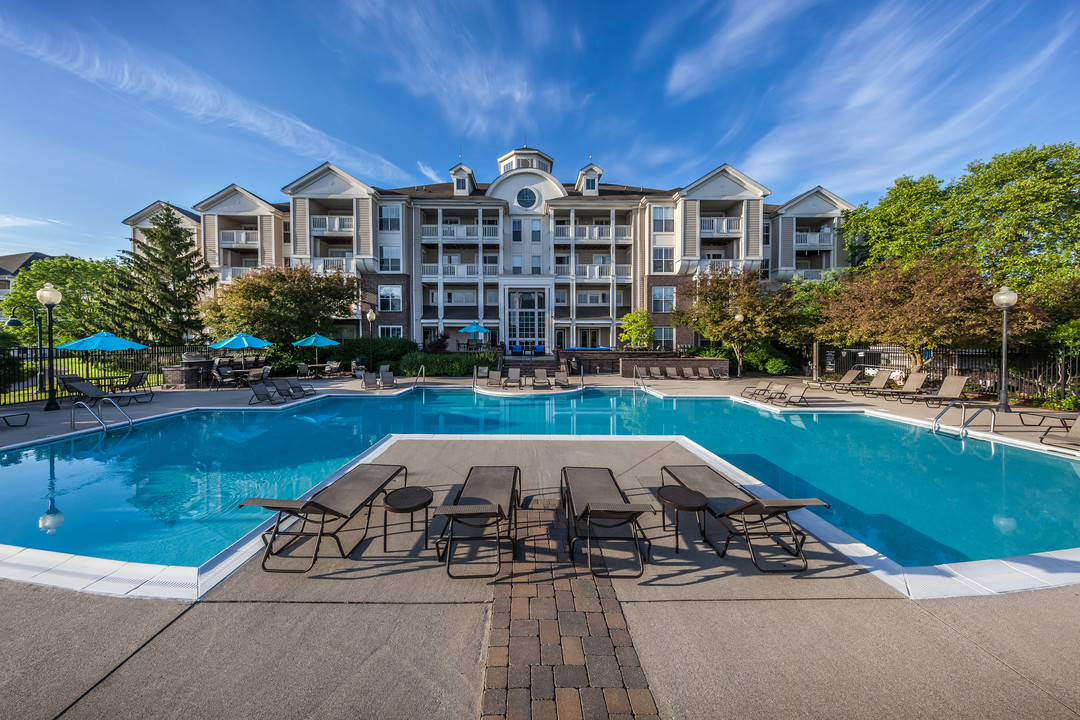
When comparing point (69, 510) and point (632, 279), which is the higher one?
point (632, 279)

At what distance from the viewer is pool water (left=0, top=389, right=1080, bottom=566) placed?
15.5 feet

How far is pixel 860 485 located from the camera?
652cm

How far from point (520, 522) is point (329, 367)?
19.5 metres

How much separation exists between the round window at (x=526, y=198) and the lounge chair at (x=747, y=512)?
27.9 metres

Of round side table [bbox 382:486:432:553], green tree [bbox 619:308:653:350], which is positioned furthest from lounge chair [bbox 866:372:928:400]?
round side table [bbox 382:486:432:553]

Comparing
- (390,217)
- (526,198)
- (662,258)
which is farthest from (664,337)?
(390,217)

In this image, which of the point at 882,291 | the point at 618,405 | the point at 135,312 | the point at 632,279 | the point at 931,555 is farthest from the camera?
the point at 632,279

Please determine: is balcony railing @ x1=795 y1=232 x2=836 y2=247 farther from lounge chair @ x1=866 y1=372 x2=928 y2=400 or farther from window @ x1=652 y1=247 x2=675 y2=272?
lounge chair @ x1=866 y1=372 x2=928 y2=400

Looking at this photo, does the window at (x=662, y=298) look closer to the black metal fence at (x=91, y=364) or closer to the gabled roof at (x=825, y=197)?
the gabled roof at (x=825, y=197)

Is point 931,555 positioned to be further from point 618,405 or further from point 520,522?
point 618,405

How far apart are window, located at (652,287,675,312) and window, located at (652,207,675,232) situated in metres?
4.24

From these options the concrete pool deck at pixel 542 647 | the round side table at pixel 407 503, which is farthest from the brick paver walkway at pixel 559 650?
the round side table at pixel 407 503

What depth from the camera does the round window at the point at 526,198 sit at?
2983 centimetres

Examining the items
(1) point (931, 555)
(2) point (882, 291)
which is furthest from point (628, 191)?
(1) point (931, 555)
